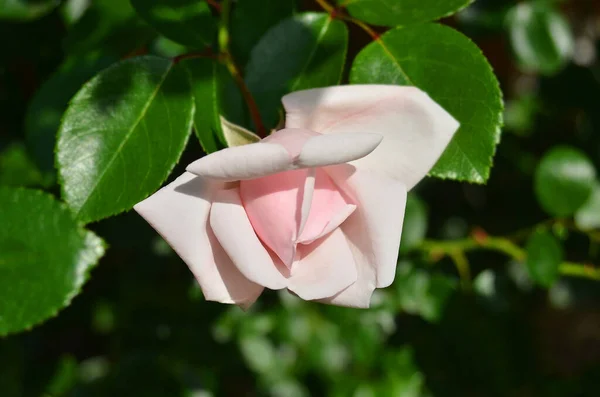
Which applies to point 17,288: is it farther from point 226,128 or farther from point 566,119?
point 566,119

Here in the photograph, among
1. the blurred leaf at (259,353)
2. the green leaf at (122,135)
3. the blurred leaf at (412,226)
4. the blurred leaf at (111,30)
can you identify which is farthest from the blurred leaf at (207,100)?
the blurred leaf at (259,353)

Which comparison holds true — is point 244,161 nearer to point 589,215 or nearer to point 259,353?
point 589,215

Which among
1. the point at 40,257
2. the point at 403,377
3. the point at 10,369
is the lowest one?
the point at 403,377

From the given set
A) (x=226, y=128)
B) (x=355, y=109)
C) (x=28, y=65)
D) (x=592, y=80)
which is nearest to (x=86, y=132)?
(x=226, y=128)

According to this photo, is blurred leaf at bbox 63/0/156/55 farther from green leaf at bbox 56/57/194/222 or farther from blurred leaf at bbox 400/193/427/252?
blurred leaf at bbox 400/193/427/252

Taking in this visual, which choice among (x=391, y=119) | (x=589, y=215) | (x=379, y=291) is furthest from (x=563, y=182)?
(x=391, y=119)

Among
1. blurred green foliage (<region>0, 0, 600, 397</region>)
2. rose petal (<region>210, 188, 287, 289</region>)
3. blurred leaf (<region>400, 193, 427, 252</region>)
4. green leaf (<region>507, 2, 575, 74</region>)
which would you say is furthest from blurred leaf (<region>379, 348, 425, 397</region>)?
rose petal (<region>210, 188, 287, 289</region>)

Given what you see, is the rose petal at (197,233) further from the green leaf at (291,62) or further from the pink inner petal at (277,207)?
the green leaf at (291,62)
